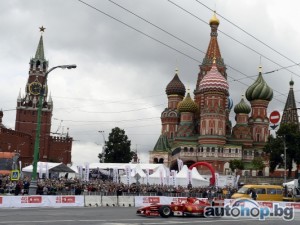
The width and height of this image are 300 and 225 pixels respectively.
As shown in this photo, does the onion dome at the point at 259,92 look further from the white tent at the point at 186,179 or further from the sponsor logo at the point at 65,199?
the sponsor logo at the point at 65,199

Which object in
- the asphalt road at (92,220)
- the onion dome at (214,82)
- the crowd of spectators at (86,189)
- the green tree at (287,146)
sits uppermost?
the onion dome at (214,82)

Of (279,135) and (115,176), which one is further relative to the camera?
(279,135)

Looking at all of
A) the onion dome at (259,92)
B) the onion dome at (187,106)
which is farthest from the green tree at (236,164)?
the onion dome at (259,92)

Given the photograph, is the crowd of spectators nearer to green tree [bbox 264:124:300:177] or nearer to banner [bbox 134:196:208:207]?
banner [bbox 134:196:208:207]

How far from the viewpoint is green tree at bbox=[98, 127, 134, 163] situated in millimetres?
98812

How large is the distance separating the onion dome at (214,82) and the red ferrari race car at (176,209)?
7168 cm

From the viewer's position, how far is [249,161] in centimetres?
9575

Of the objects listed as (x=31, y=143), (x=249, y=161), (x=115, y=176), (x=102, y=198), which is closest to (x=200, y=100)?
(x=249, y=161)

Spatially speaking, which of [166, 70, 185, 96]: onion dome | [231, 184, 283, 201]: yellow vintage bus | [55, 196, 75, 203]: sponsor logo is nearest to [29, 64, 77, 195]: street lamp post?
[55, 196, 75, 203]: sponsor logo

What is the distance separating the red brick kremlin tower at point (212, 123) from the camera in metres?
93.1

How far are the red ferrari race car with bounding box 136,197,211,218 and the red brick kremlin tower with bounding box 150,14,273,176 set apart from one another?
67637 mm

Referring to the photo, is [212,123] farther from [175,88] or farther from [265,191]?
[265,191]

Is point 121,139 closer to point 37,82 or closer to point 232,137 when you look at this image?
point 232,137

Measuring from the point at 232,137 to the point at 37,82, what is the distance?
63.1m
